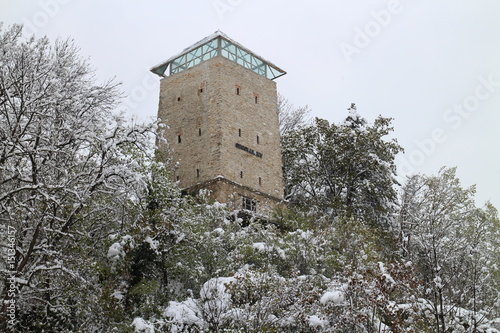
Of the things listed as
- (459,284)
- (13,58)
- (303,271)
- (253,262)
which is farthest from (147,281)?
(459,284)

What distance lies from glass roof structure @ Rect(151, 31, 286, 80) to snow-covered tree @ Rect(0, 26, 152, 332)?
498 inches

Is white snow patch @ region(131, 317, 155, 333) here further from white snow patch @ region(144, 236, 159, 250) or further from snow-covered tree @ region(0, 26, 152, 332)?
white snow patch @ region(144, 236, 159, 250)

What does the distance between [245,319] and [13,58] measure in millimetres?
7419

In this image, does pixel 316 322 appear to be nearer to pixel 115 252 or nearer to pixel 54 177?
pixel 115 252

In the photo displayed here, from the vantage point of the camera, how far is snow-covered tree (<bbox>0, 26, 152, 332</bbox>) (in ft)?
41.2

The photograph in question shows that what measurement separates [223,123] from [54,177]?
12.4 metres

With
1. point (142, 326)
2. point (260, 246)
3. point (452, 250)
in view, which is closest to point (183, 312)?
point (142, 326)

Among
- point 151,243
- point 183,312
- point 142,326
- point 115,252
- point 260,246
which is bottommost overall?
point 142,326

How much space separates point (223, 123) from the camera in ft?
86.2

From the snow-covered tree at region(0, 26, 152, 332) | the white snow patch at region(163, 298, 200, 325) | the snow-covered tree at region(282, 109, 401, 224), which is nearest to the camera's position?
the snow-covered tree at region(0, 26, 152, 332)

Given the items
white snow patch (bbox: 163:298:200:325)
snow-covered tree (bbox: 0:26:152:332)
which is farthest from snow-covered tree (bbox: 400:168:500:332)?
snow-covered tree (bbox: 0:26:152:332)

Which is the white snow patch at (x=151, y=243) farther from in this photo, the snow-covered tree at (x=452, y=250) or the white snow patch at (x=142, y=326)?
the snow-covered tree at (x=452, y=250)

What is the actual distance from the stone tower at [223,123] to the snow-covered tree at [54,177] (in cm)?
985

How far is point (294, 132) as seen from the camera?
1177 inches
